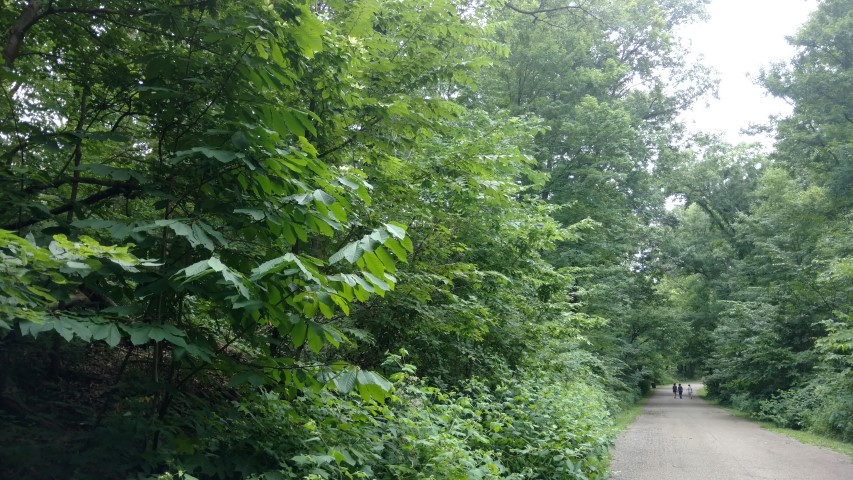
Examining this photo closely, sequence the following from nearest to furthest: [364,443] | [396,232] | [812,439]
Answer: [396,232] < [364,443] < [812,439]

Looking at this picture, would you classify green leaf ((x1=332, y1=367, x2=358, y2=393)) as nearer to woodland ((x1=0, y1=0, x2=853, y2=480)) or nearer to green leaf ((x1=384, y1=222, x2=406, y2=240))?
woodland ((x1=0, y1=0, x2=853, y2=480))

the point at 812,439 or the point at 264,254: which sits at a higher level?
the point at 264,254

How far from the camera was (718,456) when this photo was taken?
12.5 m

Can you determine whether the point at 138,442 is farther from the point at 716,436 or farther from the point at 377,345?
the point at 716,436

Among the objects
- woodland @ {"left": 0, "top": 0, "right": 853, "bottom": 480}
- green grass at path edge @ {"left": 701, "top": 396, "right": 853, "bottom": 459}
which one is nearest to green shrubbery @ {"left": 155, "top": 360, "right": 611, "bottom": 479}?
woodland @ {"left": 0, "top": 0, "right": 853, "bottom": 480}

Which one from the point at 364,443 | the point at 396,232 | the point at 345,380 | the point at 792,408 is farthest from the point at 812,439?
the point at 396,232

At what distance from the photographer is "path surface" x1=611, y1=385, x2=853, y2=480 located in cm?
1027

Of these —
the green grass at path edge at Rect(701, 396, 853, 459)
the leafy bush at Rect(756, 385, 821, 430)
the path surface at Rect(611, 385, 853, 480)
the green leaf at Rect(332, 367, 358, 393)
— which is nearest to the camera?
the green leaf at Rect(332, 367, 358, 393)

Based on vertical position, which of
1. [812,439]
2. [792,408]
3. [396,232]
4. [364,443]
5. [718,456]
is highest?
[396,232]

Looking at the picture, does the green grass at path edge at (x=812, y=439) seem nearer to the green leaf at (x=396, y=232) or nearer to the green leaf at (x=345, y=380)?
the green leaf at (x=345, y=380)

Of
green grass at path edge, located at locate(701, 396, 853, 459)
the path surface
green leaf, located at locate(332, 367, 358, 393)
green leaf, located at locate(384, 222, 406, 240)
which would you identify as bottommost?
the path surface

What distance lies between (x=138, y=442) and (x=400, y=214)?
12.3 feet

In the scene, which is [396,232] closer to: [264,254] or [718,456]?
[264,254]

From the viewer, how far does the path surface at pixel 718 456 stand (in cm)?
1027
